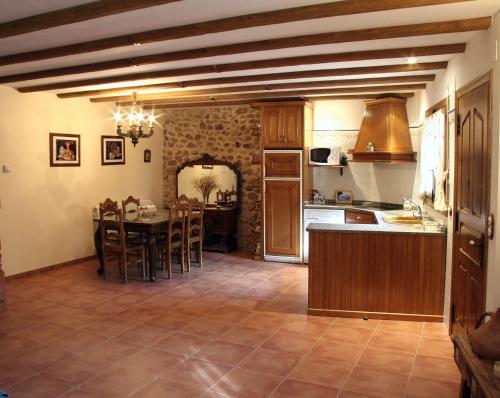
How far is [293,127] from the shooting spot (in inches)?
262

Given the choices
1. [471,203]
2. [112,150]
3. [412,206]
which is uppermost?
[112,150]

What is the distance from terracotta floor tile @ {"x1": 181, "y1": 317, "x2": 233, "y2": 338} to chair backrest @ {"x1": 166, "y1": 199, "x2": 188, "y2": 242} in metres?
1.80

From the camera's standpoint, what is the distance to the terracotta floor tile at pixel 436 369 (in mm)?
3301

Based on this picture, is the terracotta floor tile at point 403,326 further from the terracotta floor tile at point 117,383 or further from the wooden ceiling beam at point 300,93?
the wooden ceiling beam at point 300,93

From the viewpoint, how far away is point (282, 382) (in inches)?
127

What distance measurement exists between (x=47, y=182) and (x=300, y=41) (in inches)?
168

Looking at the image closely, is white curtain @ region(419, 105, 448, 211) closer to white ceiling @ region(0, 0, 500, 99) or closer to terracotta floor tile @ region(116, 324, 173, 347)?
white ceiling @ region(0, 0, 500, 99)

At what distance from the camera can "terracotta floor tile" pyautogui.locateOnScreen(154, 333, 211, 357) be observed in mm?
3761

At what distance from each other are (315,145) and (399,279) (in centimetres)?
324

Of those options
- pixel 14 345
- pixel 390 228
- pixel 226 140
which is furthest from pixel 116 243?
pixel 390 228

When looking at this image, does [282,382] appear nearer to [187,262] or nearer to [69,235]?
[187,262]

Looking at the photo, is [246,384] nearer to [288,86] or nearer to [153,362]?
[153,362]

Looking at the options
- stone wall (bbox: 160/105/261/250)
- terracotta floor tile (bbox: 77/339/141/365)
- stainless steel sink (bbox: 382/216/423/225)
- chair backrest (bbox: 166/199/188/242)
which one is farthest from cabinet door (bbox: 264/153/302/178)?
terracotta floor tile (bbox: 77/339/141/365)

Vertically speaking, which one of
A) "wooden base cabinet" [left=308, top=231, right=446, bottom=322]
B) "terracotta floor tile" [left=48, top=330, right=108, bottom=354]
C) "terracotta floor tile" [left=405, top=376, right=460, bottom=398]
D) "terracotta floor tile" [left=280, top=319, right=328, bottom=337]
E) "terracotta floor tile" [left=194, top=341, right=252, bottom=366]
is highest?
"wooden base cabinet" [left=308, top=231, right=446, bottom=322]
